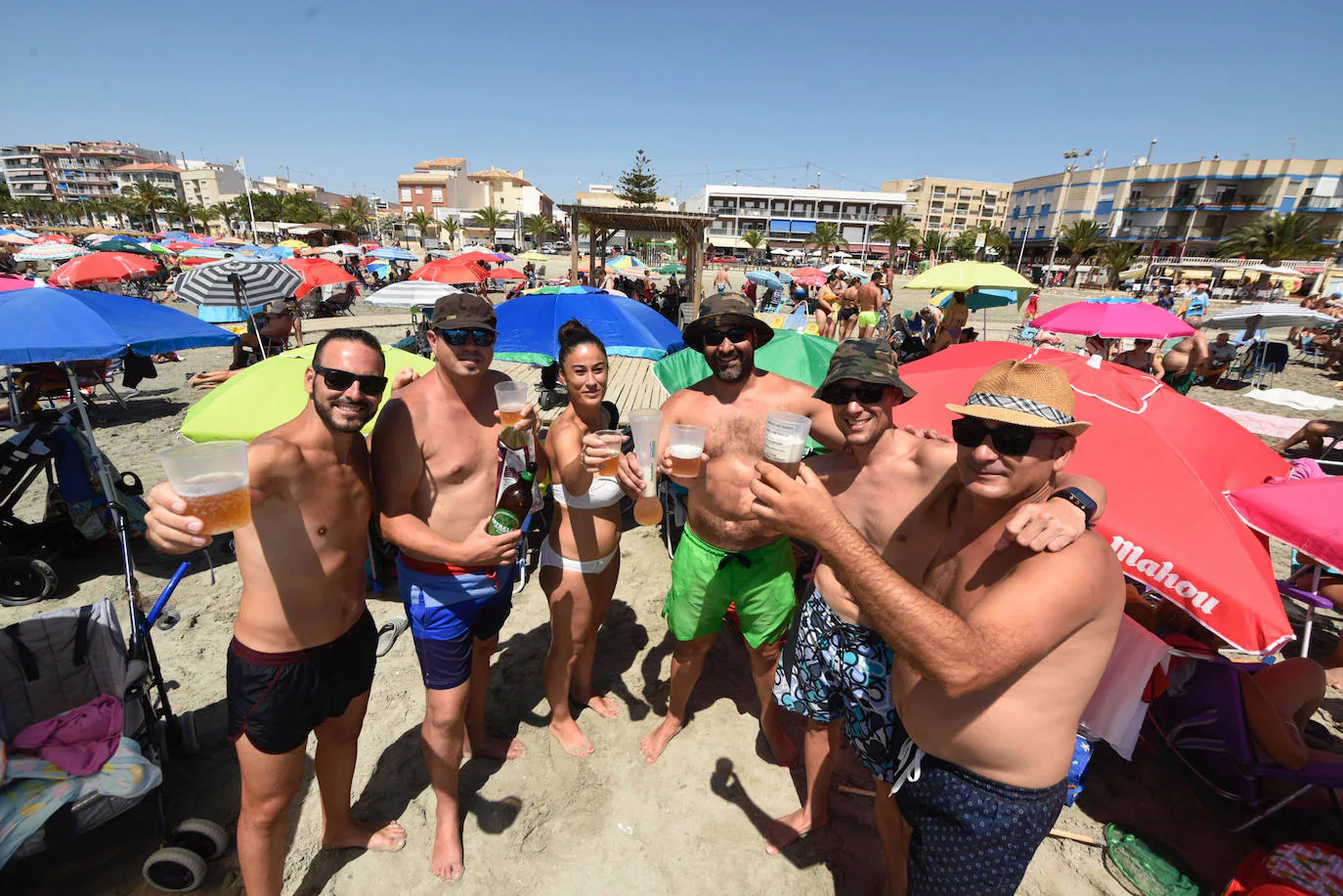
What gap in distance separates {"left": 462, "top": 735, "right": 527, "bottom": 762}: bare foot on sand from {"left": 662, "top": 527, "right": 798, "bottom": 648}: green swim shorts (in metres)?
1.24

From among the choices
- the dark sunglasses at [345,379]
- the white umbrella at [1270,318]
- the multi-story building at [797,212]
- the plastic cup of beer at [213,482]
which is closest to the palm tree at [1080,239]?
the multi-story building at [797,212]

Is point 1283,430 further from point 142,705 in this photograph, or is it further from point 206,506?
point 142,705

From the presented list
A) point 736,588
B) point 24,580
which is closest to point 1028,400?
point 736,588

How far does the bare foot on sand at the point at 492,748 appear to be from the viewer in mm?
3174

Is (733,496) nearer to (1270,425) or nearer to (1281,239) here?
(1270,425)

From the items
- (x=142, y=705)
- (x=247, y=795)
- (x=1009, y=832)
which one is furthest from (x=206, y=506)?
(x=1009, y=832)

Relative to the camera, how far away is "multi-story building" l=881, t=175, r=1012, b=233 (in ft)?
291

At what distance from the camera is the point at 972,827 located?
1.72 m

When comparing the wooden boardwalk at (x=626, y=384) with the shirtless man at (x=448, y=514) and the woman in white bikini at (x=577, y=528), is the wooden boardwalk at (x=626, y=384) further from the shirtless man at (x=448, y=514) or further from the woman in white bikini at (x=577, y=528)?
the shirtless man at (x=448, y=514)

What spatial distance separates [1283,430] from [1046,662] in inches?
433

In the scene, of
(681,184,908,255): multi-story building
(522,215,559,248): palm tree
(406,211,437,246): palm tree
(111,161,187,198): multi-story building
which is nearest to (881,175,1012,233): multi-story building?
(681,184,908,255): multi-story building

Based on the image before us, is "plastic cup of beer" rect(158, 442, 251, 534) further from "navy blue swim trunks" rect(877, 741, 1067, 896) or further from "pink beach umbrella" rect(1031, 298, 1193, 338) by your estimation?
"pink beach umbrella" rect(1031, 298, 1193, 338)

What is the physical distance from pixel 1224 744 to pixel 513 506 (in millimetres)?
3918

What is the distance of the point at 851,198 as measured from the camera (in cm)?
7462
